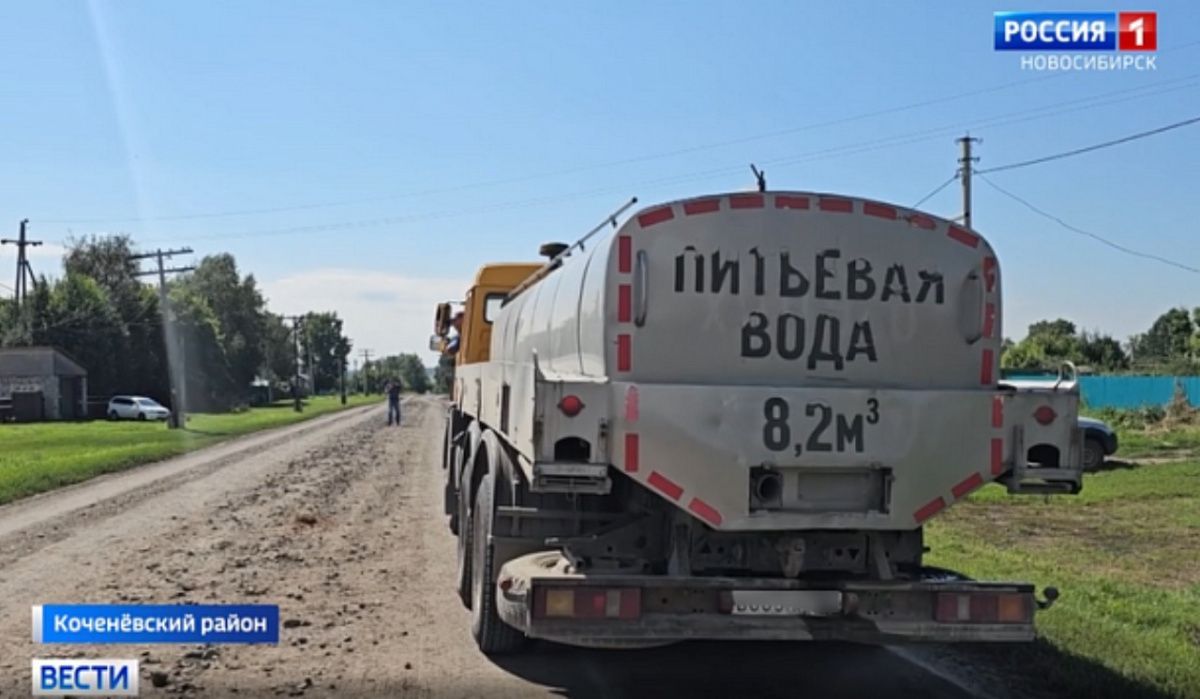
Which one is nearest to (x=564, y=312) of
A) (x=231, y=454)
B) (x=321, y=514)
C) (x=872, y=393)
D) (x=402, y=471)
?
(x=872, y=393)

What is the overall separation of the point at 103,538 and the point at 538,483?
8.63 meters

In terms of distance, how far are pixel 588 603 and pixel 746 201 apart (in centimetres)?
217

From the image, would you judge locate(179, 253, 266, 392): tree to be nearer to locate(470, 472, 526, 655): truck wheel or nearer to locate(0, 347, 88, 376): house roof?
locate(0, 347, 88, 376): house roof

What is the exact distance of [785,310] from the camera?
5727 millimetres

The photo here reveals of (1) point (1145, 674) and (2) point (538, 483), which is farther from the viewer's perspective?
(1) point (1145, 674)

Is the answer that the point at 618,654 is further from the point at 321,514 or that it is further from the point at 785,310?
the point at 321,514

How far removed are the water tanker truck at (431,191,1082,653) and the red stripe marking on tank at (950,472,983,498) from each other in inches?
0.4

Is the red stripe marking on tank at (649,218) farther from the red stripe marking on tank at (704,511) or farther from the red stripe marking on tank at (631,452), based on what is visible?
the red stripe marking on tank at (704,511)

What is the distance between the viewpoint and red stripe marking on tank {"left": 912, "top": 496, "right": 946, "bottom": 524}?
5605 mm

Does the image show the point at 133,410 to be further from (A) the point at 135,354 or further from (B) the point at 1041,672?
(B) the point at 1041,672

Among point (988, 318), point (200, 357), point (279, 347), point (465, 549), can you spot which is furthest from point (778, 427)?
point (279, 347)

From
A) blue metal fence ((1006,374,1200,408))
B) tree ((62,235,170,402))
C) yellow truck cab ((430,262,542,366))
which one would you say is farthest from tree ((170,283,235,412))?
yellow truck cab ((430,262,542,366))

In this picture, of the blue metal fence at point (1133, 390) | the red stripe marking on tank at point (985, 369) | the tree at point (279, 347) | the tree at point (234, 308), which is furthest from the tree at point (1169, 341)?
the tree at point (279, 347)

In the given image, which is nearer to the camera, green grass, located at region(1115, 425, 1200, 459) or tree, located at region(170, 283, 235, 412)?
green grass, located at region(1115, 425, 1200, 459)
